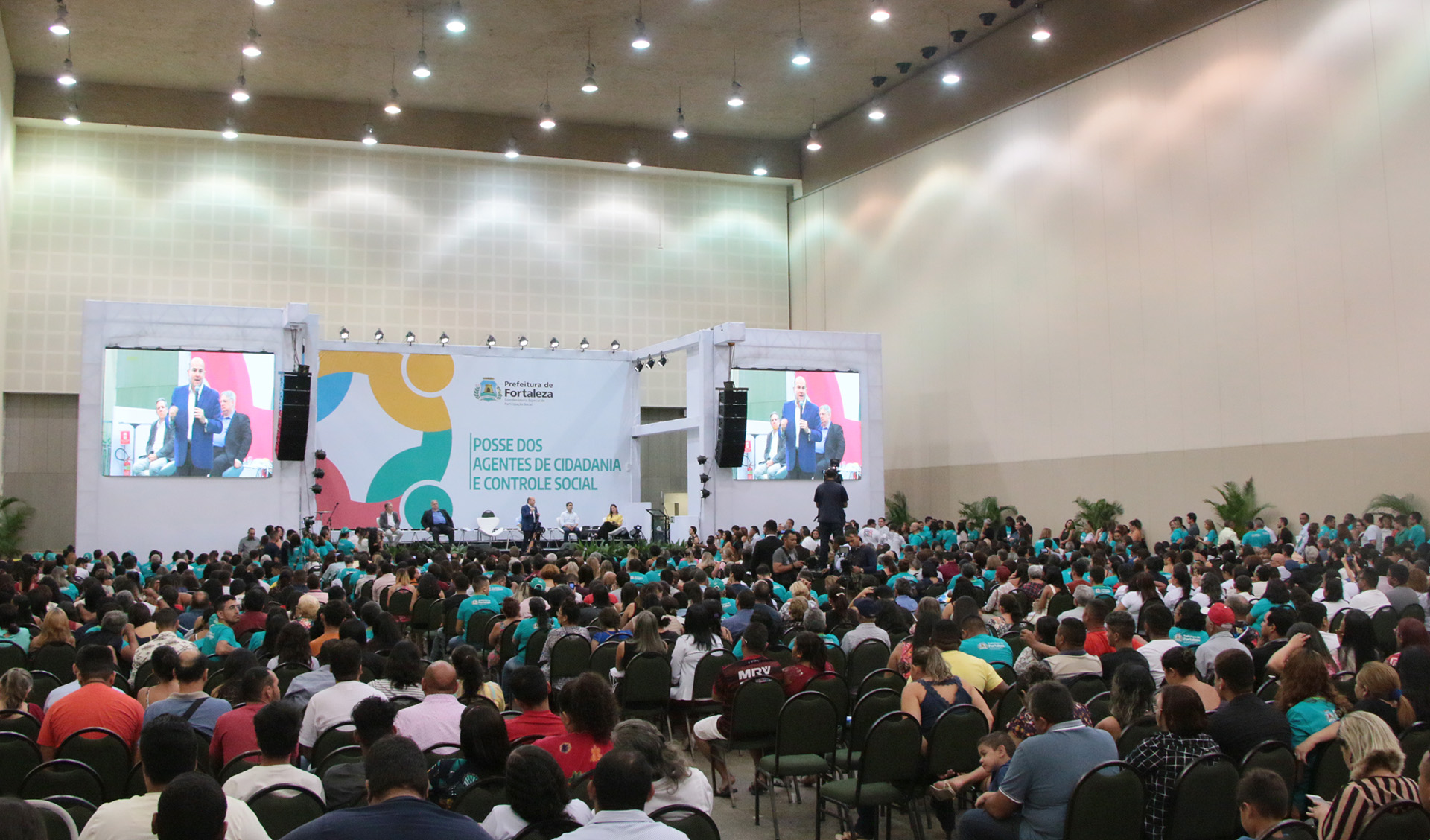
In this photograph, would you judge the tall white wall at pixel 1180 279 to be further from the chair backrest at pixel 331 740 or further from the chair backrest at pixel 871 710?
the chair backrest at pixel 331 740

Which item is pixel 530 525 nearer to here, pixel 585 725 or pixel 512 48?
pixel 512 48

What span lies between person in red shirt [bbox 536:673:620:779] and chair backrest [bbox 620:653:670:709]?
263cm

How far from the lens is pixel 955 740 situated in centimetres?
509

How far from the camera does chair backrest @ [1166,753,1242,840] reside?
3.95 m

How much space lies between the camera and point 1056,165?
69.0 feet

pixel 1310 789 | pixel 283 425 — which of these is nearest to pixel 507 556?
pixel 283 425

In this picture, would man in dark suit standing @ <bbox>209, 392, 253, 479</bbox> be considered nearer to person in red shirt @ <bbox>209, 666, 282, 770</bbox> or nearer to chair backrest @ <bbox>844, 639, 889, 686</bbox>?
chair backrest @ <bbox>844, 639, 889, 686</bbox>

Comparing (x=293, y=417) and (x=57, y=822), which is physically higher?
(x=293, y=417)

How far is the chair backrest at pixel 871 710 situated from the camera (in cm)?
546

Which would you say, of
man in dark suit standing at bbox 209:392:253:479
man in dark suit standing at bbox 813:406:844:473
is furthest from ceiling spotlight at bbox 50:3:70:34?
man in dark suit standing at bbox 813:406:844:473

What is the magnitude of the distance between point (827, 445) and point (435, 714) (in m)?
18.6

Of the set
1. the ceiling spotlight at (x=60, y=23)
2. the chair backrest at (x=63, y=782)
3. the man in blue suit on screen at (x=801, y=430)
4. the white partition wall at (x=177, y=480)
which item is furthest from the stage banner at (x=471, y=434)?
A: the chair backrest at (x=63, y=782)

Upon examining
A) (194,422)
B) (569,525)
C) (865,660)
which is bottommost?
(865,660)

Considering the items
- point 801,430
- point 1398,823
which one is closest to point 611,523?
point 801,430
